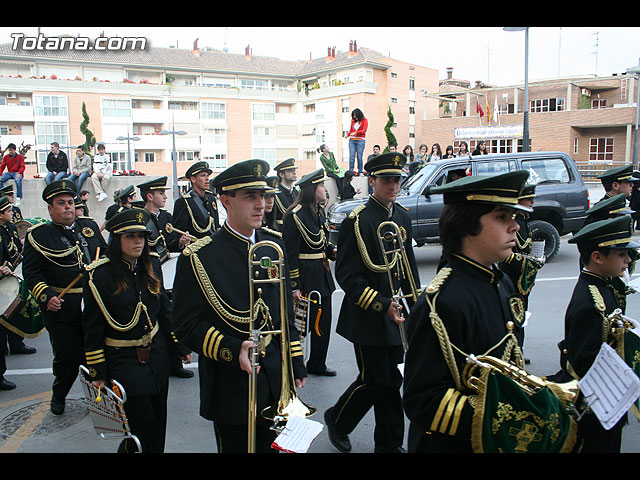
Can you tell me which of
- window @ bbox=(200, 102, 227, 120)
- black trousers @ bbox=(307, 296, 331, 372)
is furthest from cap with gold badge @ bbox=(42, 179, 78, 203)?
window @ bbox=(200, 102, 227, 120)

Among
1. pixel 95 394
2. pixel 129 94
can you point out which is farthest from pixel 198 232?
pixel 129 94

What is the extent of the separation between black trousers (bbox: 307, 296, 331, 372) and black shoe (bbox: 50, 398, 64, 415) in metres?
2.50

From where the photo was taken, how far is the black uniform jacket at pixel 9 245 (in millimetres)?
6328

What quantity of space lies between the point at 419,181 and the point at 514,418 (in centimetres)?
1028

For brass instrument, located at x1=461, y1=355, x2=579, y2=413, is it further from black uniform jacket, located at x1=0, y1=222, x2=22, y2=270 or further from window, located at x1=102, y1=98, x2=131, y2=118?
window, located at x1=102, y1=98, x2=131, y2=118

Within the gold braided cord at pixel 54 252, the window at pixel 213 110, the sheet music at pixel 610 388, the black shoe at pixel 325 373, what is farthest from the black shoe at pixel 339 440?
the window at pixel 213 110

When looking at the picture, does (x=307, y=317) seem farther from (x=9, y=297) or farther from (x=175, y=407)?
(x=9, y=297)

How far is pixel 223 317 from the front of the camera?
307 cm

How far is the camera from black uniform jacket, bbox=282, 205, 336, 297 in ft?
20.2

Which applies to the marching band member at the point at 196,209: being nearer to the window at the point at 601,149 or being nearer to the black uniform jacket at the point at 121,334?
the black uniform jacket at the point at 121,334

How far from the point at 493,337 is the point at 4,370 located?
571 centimetres

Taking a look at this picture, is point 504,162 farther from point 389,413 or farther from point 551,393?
point 551,393

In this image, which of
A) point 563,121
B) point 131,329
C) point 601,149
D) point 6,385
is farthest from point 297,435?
point 601,149

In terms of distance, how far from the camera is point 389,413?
4160 mm
